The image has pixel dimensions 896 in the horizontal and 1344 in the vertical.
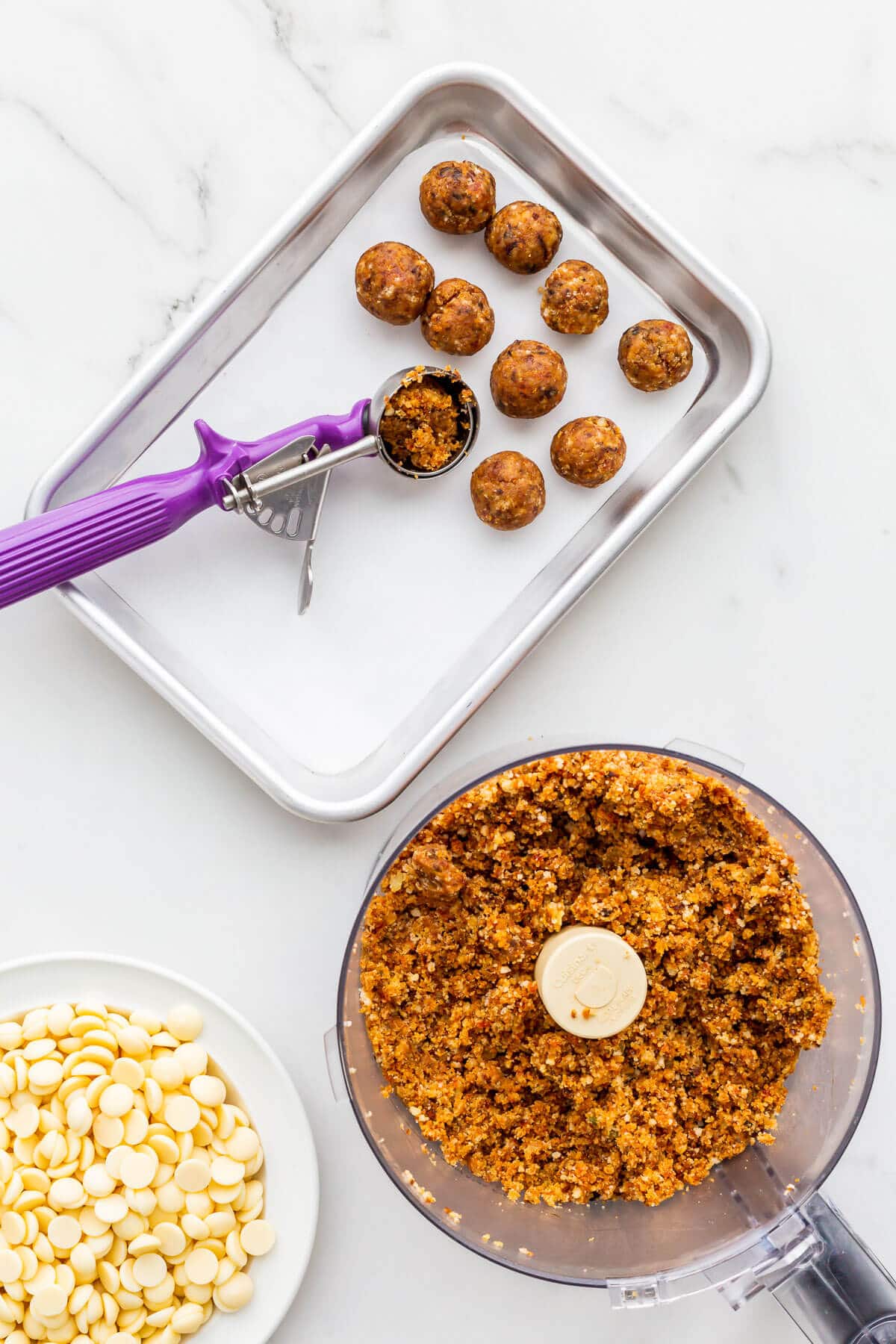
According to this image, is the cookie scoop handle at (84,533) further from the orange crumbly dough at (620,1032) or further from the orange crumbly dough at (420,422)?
the orange crumbly dough at (620,1032)

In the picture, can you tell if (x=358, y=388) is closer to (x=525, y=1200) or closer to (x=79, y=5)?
(x=79, y=5)

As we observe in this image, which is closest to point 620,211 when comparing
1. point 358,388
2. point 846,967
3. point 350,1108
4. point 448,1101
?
point 358,388

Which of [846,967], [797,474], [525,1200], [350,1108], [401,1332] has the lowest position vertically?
[401,1332]

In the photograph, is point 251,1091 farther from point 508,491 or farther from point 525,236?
point 525,236

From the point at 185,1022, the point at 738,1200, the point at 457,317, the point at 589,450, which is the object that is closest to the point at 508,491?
the point at 589,450

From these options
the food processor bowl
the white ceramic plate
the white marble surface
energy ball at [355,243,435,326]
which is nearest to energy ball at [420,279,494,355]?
energy ball at [355,243,435,326]

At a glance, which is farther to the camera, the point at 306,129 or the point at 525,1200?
the point at 306,129

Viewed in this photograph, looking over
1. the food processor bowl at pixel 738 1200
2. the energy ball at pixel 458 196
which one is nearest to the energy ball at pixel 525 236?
the energy ball at pixel 458 196

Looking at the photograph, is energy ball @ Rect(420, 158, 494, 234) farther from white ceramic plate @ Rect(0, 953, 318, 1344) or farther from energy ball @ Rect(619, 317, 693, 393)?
white ceramic plate @ Rect(0, 953, 318, 1344)
